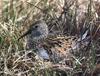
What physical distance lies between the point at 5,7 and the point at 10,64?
2.99ft

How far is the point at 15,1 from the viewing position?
5098mm

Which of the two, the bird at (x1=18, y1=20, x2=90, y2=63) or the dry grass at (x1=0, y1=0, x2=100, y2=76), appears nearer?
the dry grass at (x1=0, y1=0, x2=100, y2=76)

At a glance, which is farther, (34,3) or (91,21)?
(34,3)

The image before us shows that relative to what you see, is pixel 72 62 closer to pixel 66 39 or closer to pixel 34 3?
pixel 66 39

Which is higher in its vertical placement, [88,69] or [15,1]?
[15,1]

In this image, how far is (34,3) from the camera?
5.03m

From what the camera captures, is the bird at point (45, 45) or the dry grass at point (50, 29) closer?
the dry grass at point (50, 29)

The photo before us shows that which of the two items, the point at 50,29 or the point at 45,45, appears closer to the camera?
the point at 45,45

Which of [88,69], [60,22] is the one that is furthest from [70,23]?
[88,69]

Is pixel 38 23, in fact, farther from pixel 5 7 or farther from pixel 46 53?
pixel 5 7

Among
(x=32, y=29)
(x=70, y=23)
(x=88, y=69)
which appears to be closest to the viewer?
(x=88, y=69)

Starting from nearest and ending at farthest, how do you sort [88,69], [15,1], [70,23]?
[88,69], [70,23], [15,1]

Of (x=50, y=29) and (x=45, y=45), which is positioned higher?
(x=50, y=29)

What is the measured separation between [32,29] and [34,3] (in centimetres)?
63
